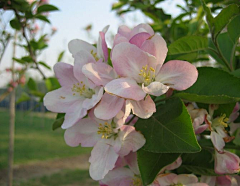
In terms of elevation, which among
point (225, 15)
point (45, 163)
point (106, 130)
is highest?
point (225, 15)

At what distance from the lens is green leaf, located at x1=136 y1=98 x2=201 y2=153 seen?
0.48m

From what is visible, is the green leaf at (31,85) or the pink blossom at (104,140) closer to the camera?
the pink blossom at (104,140)

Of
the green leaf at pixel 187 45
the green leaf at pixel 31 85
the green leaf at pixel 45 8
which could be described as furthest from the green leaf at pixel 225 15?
the green leaf at pixel 31 85

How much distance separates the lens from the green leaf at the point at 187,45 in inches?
24.5

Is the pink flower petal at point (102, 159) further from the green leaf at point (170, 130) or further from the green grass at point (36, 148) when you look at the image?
the green grass at point (36, 148)

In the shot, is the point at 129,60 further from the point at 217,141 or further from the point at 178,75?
the point at 217,141

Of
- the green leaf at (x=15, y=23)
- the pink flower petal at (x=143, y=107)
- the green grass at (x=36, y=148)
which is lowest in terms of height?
the green grass at (x=36, y=148)

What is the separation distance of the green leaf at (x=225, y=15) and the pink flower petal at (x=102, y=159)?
311 mm

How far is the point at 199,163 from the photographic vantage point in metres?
0.65

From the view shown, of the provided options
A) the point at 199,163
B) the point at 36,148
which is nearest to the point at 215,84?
the point at 199,163

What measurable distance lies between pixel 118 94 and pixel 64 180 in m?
5.14

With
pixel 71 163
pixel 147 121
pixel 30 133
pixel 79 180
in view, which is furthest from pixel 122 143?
pixel 30 133

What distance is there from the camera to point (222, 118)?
59 cm

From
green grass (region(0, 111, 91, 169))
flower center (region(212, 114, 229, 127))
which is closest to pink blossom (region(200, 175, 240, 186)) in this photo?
flower center (region(212, 114, 229, 127))
